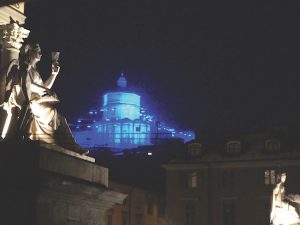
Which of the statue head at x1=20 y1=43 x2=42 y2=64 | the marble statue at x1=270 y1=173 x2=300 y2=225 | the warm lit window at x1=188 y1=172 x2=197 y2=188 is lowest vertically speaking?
the warm lit window at x1=188 y1=172 x2=197 y2=188

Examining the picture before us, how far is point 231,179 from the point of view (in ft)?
178

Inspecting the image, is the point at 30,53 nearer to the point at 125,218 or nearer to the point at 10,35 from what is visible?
the point at 10,35

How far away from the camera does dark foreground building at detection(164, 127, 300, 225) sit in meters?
52.6

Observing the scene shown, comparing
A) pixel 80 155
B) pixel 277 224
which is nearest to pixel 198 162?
pixel 277 224

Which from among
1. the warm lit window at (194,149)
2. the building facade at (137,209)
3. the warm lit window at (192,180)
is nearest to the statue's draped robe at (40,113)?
the building facade at (137,209)

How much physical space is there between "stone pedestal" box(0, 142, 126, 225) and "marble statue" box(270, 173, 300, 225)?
14316 mm

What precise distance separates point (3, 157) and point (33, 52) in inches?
85.4

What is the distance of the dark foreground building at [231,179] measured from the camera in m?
52.6

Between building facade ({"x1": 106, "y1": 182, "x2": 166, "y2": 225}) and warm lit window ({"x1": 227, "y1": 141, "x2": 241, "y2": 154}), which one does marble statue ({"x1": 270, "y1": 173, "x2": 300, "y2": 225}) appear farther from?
warm lit window ({"x1": 227, "y1": 141, "x2": 241, "y2": 154})

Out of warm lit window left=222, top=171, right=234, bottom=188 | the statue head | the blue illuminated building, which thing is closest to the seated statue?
the statue head

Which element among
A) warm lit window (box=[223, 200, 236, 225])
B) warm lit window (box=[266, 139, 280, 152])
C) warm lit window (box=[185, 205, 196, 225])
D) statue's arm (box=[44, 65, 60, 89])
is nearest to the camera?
statue's arm (box=[44, 65, 60, 89])

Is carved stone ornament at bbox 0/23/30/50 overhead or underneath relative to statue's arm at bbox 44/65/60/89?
overhead

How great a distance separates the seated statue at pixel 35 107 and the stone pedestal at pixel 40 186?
56 cm

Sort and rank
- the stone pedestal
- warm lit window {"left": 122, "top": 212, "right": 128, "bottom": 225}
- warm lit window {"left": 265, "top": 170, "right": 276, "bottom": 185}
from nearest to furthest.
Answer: the stone pedestal
warm lit window {"left": 122, "top": 212, "right": 128, "bottom": 225}
warm lit window {"left": 265, "top": 170, "right": 276, "bottom": 185}
